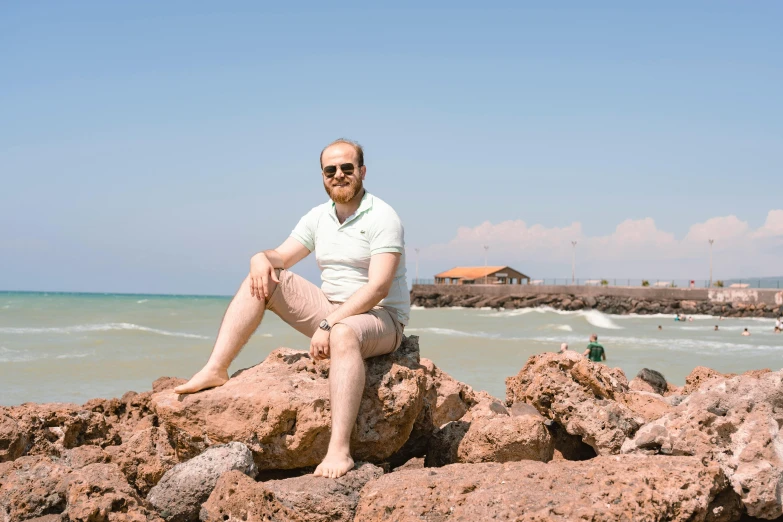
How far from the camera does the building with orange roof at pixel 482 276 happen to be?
227 feet

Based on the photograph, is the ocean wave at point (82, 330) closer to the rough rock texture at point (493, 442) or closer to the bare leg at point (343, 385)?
the rough rock texture at point (493, 442)

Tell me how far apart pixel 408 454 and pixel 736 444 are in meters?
2.01

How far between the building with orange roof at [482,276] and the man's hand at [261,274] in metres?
65.0

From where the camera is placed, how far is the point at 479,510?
3227 mm

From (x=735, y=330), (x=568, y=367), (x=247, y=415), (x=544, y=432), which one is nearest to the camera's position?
(x=247, y=415)

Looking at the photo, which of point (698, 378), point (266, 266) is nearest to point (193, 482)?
point (266, 266)

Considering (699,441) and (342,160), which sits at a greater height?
(342,160)

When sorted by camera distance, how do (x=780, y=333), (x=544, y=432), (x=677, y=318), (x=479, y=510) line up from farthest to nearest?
(x=677, y=318) < (x=780, y=333) < (x=544, y=432) < (x=479, y=510)

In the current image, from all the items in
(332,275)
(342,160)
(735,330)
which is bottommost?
(735,330)

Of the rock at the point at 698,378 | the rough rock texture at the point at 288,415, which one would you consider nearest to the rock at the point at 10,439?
the rough rock texture at the point at 288,415

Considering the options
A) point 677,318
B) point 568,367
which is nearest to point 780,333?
point 677,318

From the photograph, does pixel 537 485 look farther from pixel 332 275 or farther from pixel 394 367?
pixel 332 275

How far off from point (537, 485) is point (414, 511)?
1.97 ft

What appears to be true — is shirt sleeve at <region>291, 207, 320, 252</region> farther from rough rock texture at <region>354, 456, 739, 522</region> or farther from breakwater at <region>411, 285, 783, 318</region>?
breakwater at <region>411, 285, 783, 318</region>
